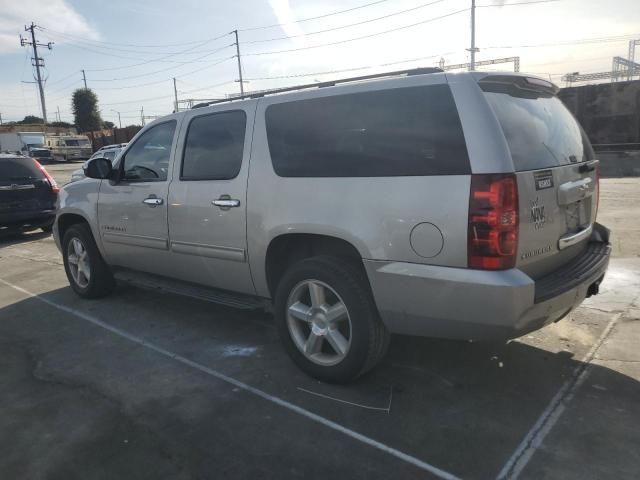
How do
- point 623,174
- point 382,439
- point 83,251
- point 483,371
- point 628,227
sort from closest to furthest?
1. point 382,439
2. point 483,371
3. point 83,251
4. point 628,227
5. point 623,174

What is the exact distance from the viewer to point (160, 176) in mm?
4520

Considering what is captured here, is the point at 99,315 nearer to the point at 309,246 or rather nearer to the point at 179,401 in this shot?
the point at 179,401

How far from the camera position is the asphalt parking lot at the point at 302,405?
2.64 meters

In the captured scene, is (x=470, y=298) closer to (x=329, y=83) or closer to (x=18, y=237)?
(x=329, y=83)

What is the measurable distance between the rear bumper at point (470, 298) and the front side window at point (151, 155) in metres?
2.37

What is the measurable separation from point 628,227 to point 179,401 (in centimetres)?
731

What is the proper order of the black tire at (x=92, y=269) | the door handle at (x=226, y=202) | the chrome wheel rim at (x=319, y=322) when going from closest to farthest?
the chrome wheel rim at (x=319, y=322)
the door handle at (x=226, y=202)
the black tire at (x=92, y=269)

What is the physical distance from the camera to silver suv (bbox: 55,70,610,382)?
2697 mm

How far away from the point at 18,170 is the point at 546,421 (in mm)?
10096

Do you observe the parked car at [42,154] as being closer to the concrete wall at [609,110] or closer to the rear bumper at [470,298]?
the concrete wall at [609,110]

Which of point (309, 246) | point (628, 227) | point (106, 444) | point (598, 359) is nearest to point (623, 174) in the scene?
point (628, 227)

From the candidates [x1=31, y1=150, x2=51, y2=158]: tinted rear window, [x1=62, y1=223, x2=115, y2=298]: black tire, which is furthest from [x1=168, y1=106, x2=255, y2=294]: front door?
[x1=31, y1=150, x2=51, y2=158]: tinted rear window

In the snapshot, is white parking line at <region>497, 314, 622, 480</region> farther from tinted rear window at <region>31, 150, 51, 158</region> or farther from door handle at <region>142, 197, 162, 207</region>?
tinted rear window at <region>31, 150, 51, 158</region>

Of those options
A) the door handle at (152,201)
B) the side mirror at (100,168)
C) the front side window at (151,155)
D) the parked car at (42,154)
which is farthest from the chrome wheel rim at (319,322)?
the parked car at (42,154)
